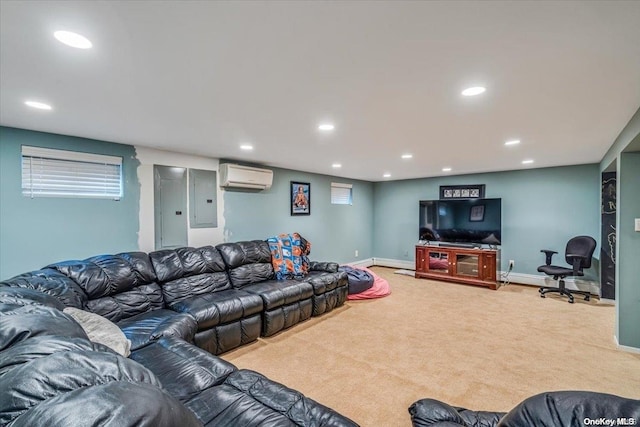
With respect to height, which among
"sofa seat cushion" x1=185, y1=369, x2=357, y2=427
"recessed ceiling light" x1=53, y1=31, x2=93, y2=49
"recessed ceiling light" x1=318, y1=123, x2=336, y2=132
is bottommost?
"sofa seat cushion" x1=185, y1=369, x2=357, y2=427

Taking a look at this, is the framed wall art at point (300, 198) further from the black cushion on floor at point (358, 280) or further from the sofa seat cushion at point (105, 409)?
the sofa seat cushion at point (105, 409)

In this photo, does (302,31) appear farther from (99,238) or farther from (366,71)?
(99,238)

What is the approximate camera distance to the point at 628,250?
9.53ft

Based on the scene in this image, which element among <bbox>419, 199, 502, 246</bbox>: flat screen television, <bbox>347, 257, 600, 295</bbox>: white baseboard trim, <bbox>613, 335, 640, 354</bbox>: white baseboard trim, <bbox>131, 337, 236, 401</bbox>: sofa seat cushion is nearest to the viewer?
<bbox>131, 337, 236, 401</bbox>: sofa seat cushion

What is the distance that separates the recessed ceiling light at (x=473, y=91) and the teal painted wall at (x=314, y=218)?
11.7 feet

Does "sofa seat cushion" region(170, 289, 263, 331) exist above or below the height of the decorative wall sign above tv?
below

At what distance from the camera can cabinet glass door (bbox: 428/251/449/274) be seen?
605 cm

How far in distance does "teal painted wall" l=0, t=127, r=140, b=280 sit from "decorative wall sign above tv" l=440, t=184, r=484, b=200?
5.86m

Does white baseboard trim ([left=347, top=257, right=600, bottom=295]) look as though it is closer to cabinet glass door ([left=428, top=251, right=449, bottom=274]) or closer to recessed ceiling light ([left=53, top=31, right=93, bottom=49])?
cabinet glass door ([left=428, top=251, right=449, bottom=274])

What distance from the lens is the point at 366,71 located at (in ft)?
5.46

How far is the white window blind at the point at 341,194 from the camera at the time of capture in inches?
259

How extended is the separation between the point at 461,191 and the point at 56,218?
22.0ft

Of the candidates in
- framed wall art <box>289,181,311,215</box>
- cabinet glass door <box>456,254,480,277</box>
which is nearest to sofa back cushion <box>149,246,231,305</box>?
framed wall art <box>289,181,311,215</box>

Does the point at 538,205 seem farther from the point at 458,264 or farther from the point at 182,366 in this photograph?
the point at 182,366
